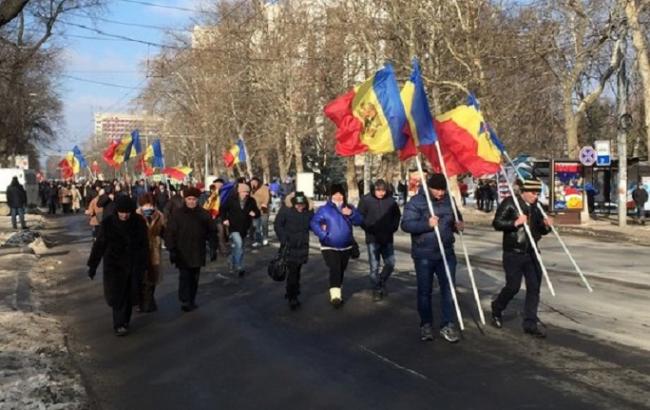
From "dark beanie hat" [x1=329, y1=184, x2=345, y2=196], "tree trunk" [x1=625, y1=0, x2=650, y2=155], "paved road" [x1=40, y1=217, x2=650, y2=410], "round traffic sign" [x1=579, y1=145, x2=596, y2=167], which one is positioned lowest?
"paved road" [x1=40, y1=217, x2=650, y2=410]

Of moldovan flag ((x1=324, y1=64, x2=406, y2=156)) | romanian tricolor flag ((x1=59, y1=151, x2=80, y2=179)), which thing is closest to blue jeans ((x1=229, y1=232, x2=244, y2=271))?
moldovan flag ((x1=324, y1=64, x2=406, y2=156))

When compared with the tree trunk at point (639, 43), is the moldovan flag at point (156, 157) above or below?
below

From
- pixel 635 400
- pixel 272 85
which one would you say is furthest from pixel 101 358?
pixel 272 85

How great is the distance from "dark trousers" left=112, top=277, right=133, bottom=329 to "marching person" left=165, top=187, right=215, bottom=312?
1.34 m

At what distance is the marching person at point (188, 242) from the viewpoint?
10156 mm

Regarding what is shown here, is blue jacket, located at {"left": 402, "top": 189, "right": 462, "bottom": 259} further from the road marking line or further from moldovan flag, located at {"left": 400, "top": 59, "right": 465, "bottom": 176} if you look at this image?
moldovan flag, located at {"left": 400, "top": 59, "right": 465, "bottom": 176}

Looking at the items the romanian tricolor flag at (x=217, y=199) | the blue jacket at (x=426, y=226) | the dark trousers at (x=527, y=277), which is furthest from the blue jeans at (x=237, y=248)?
the dark trousers at (x=527, y=277)

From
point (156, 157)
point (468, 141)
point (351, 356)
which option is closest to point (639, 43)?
point (468, 141)

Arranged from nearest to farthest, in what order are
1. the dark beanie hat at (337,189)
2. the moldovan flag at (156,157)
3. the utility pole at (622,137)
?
the dark beanie hat at (337,189) < the utility pole at (622,137) < the moldovan flag at (156,157)

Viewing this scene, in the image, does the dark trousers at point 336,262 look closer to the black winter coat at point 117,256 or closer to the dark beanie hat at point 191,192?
the dark beanie hat at point 191,192

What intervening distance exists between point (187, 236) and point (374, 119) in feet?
9.53

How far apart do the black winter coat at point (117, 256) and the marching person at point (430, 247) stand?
10.3 ft

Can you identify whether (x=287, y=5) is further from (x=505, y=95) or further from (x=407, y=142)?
(x=407, y=142)

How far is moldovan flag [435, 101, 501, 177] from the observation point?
11.0 m
